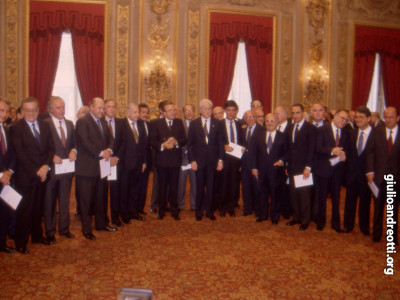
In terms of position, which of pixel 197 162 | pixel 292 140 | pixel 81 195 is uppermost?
pixel 292 140

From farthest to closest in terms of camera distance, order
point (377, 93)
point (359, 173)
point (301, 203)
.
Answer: point (377, 93) < point (301, 203) < point (359, 173)

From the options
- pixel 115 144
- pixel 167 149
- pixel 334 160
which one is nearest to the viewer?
pixel 334 160

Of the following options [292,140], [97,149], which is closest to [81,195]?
[97,149]

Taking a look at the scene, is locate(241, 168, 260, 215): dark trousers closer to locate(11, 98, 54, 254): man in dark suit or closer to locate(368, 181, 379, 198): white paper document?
locate(368, 181, 379, 198): white paper document

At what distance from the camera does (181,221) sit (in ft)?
16.3

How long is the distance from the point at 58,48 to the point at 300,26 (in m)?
5.88

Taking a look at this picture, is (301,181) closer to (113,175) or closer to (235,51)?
(113,175)

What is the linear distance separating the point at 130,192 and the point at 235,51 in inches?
218

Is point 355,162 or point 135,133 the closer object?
point 355,162

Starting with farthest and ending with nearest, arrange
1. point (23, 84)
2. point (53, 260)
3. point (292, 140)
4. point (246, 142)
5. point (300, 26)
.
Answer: point (300, 26)
point (23, 84)
point (246, 142)
point (292, 140)
point (53, 260)

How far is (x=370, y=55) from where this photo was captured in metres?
10.2

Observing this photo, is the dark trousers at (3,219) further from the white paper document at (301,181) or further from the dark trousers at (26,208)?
the white paper document at (301,181)

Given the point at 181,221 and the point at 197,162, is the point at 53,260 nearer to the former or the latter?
the point at 181,221

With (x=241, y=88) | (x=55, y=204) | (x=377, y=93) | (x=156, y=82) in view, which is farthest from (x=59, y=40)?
(x=377, y=93)
